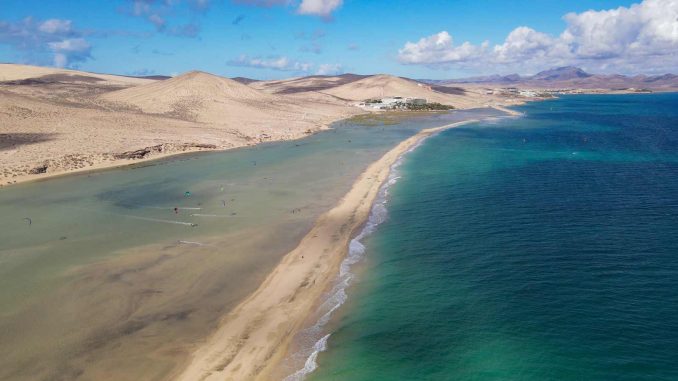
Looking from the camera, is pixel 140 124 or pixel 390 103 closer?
pixel 140 124

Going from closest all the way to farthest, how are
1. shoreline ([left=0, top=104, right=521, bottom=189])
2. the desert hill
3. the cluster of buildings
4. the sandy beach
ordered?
shoreline ([left=0, top=104, right=521, bottom=189]) → the sandy beach → the desert hill → the cluster of buildings

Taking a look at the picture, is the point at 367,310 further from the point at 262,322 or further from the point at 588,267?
the point at 588,267

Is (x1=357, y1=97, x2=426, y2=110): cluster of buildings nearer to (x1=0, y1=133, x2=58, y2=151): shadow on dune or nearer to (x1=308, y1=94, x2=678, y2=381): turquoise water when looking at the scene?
(x1=0, y1=133, x2=58, y2=151): shadow on dune

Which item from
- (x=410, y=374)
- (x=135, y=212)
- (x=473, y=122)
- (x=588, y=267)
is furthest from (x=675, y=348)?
(x=473, y=122)

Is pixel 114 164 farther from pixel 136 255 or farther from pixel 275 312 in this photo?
pixel 275 312

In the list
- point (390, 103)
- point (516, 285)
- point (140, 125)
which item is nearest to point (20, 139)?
point (140, 125)

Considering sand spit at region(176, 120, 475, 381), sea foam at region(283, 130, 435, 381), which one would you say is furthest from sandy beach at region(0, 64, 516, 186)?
sea foam at region(283, 130, 435, 381)
